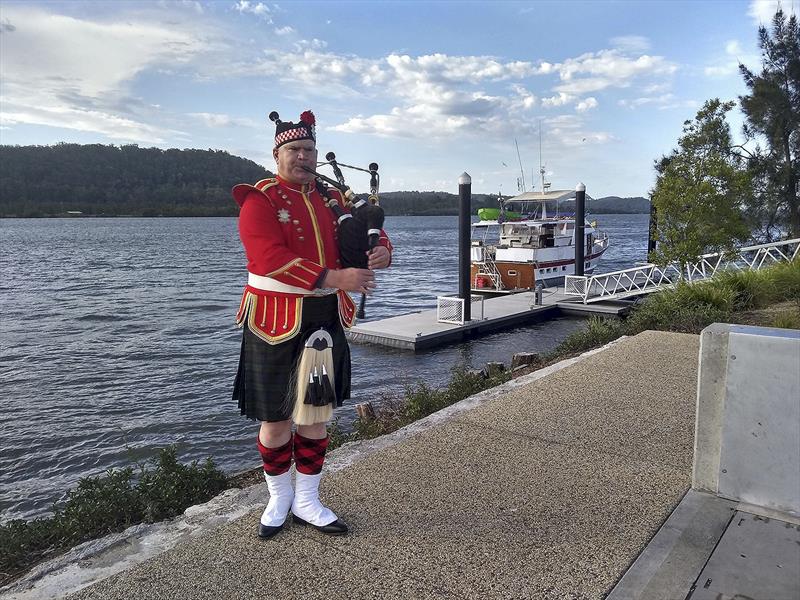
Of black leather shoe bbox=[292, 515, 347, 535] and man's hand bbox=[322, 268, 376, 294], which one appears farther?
black leather shoe bbox=[292, 515, 347, 535]

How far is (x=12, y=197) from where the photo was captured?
355ft

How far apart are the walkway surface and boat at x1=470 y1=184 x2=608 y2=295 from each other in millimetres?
18119

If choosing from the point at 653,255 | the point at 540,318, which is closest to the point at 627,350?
the point at 653,255

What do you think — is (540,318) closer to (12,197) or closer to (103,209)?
(103,209)

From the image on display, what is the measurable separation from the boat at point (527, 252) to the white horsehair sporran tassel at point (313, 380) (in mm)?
19641

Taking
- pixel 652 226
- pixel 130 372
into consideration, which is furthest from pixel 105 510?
pixel 652 226

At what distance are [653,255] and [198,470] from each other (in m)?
12.4

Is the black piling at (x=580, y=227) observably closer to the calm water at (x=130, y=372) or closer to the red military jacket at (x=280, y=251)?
the calm water at (x=130, y=372)

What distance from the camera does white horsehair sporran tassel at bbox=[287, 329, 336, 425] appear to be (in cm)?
319

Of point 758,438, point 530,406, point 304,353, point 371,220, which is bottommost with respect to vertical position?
point 530,406

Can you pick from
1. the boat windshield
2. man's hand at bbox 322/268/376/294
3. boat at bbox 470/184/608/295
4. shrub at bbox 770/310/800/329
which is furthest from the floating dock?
man's hand at bbox 322/268/376/294

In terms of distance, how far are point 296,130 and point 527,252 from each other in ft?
70.2

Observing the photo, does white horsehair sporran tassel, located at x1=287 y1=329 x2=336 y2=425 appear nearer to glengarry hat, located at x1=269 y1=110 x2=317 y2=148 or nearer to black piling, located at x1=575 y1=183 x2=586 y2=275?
glengarry hat, located at x1=269 y1=110 x2=317 y2=148

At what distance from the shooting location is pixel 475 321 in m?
15.8
